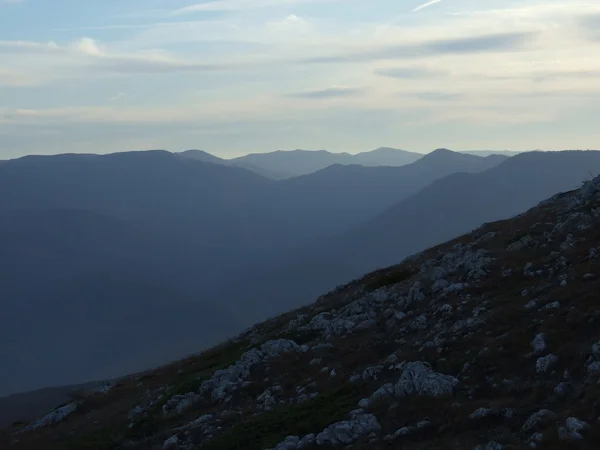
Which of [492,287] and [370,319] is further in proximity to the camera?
[370,319]

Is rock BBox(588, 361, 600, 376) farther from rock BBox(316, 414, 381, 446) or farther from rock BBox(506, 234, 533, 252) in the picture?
rock BBox(506, 234, 533, 252)

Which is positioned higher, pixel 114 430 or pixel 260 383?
pixel 260 383

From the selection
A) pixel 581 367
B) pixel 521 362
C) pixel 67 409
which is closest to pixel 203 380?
pixel 67 409

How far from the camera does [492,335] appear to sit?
24578mm

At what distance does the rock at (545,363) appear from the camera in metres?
20.6

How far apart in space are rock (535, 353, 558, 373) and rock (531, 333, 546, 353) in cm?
80

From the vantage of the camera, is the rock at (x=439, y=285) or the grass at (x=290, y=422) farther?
the rock at (x=439, y=285)

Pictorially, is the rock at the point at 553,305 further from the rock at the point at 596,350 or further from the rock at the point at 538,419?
the rock at the point at 538,419

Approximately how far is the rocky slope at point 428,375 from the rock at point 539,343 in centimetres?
5

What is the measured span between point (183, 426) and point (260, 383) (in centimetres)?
419

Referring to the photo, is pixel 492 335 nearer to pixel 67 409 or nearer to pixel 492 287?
pixel 492 287

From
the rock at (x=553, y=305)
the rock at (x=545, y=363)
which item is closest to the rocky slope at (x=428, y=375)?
the rock at (x=545, y=363)

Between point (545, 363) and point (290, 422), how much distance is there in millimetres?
9379

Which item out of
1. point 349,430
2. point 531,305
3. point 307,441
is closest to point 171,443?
point 307,441
